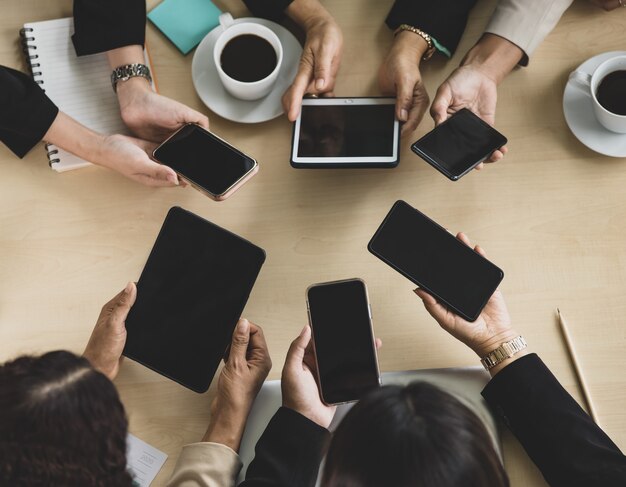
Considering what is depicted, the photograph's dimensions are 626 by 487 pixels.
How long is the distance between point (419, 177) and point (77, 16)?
69 cm

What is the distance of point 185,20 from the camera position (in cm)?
121

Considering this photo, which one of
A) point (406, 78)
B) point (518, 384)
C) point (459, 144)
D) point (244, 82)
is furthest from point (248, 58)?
point (518, 384)

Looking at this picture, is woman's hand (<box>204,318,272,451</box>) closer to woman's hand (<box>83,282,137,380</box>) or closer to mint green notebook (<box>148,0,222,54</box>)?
woman's hand (<box>83,282,137,380</box>)

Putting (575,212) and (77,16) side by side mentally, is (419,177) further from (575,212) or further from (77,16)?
(77,16)

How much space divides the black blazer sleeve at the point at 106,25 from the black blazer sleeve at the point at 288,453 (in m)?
0.72

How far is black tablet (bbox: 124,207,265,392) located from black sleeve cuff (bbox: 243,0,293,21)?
16.9 inches

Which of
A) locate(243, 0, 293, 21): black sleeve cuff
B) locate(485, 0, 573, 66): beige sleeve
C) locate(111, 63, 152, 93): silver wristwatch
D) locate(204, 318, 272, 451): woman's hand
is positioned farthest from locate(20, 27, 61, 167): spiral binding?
locate(485, 0, 573, 66): beige sleeve

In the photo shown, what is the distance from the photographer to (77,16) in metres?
1.17

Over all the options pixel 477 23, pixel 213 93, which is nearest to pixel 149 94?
pixel 213 93

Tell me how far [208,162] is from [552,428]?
2.20 feet

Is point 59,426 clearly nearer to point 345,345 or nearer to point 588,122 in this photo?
point 345,345

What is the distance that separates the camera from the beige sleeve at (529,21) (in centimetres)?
113

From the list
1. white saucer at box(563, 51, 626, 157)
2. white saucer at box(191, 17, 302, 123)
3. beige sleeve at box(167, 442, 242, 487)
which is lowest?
beige sleeve at box(167, 442, 242, 487)

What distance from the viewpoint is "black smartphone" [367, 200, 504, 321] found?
0.98 m
